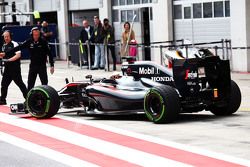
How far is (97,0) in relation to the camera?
33.3 m

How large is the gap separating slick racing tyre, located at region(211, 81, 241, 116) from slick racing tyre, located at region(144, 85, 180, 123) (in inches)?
50.6

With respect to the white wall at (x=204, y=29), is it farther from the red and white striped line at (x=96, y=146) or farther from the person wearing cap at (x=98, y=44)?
the red and white striped line at (x=96, y=146)

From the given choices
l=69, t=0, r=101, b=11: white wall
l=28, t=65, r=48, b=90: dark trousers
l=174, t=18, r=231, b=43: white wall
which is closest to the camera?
l=28, t=65, r=48, b=90: dark trousers

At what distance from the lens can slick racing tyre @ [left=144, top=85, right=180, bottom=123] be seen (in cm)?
1316

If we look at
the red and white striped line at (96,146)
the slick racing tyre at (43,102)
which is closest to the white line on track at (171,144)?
the red and white striped line at (96,146)

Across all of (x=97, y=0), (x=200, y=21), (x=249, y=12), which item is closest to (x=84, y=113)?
(x=249, y=12)

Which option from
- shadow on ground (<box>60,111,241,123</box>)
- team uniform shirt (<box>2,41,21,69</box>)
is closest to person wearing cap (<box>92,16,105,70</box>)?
team uniform shirt (<box>2,41,21,69</box>)

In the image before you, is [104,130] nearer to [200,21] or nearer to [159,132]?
[159,132]

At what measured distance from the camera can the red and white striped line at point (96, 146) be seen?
1007cm

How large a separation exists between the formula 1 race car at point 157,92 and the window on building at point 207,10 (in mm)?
11853

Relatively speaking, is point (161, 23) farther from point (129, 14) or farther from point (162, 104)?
point (162, 104)

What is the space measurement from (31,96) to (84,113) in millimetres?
1046

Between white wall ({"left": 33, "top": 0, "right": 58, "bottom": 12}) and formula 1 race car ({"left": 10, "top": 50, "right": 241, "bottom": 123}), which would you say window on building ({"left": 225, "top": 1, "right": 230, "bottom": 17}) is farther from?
white wall ({"left": 33, "top": 0, "right": 58, "bottom": 12})

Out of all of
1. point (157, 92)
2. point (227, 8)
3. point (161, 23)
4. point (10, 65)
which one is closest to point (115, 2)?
point (161, 23)
